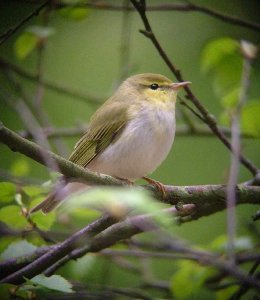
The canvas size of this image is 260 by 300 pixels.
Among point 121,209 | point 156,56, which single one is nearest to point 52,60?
point 156,56

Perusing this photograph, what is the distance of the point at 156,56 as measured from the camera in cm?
521

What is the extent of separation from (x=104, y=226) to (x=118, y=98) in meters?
1.36

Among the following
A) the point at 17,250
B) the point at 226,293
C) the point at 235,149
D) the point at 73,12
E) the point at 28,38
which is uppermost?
the point at 73,12

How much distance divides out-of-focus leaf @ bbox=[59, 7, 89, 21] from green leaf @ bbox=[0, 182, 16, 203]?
43.1 inches

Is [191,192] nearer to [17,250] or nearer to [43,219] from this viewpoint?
[43,219]

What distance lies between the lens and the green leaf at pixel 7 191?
2.30 m

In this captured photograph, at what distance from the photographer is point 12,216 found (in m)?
2.46

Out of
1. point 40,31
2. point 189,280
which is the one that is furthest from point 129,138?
point 189,280

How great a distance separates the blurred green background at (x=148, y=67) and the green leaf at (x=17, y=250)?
2.15 metres

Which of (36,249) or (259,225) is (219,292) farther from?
(259,225)

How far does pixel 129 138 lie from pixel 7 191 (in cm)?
104

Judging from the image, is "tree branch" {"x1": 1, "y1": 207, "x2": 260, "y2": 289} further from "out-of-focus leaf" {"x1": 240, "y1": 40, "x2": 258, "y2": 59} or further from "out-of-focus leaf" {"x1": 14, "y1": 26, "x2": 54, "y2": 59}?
"out-of-focus leaf" {"x1": 14, "y1": 26, "x2": 54, "y2": 59}

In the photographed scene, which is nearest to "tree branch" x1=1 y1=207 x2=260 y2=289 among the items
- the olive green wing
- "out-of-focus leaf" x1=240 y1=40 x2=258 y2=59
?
the olive green wing

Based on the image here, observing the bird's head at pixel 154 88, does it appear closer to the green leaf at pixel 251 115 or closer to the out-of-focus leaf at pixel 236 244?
the green leaf at pixel 251 115
